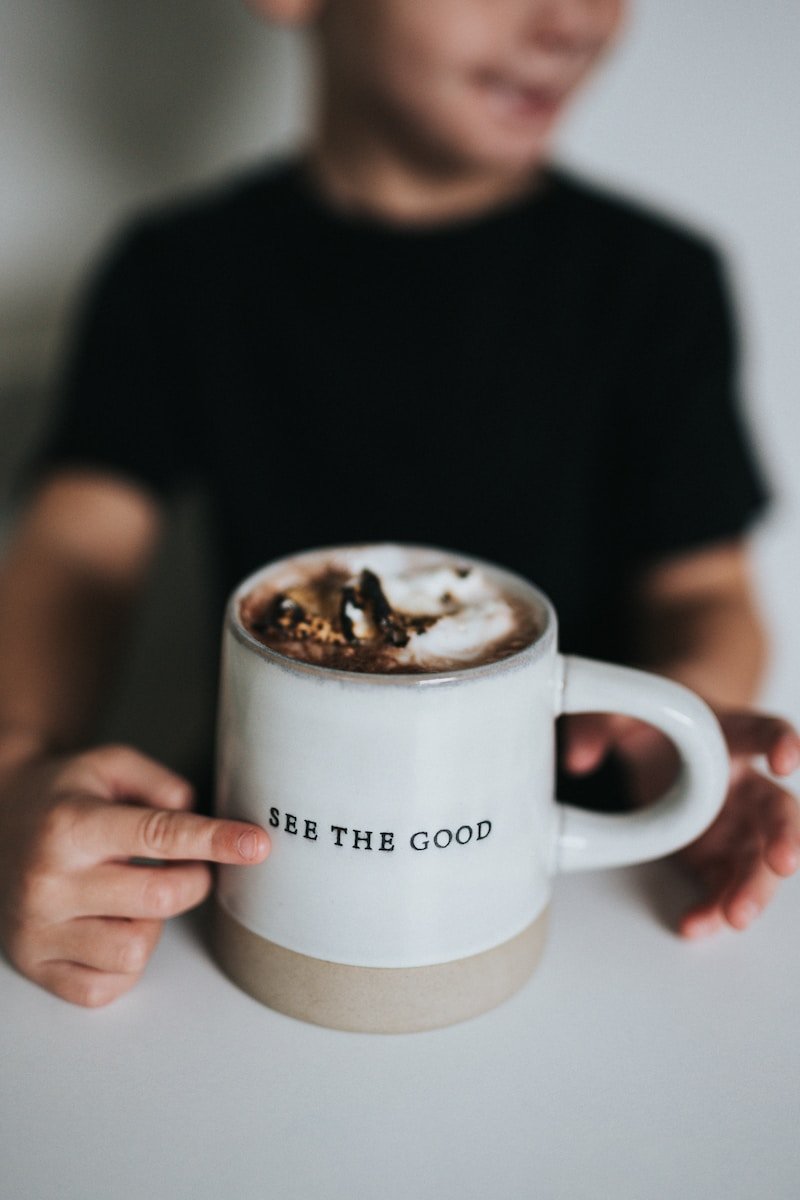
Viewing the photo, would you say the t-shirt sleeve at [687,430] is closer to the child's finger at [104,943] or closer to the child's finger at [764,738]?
the child's finger at [764,738]

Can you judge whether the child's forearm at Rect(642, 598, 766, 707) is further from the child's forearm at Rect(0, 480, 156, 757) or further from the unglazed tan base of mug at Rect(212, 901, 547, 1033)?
the child's forearm at Rect(0, 480, 156, 757)

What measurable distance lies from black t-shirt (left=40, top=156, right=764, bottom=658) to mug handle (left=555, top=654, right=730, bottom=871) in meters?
0.50

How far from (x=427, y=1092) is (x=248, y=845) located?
0.39 feet

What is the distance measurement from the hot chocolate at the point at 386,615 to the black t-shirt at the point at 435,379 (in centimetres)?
46

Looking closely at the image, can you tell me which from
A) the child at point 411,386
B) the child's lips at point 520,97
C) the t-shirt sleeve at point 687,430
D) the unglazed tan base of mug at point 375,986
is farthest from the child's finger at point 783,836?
the child's lips at point 520,97

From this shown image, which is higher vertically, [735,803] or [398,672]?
[398,672]

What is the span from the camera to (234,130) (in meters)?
1.17

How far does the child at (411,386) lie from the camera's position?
0.86 metres

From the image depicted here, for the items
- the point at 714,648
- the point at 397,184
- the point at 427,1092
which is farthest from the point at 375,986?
the point at 397,184

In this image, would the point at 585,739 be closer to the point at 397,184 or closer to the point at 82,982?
the point at 82,982

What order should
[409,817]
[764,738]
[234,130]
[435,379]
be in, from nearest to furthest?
[409,817], [764,738], [435,379], [234,130]

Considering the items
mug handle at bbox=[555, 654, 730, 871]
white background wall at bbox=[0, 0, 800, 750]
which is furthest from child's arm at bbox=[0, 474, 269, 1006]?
white background wall at bbox=[0, 0, 800, 750]

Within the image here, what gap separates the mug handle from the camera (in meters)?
0.42

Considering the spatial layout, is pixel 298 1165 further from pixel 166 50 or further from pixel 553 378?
pixel 166 50
